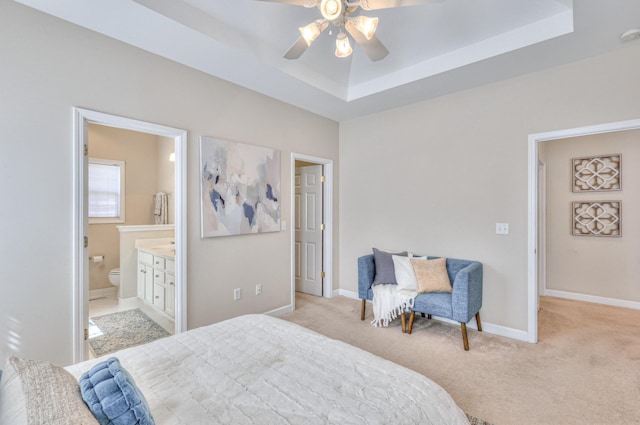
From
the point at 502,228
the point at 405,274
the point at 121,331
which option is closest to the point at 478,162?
the point at 502,228

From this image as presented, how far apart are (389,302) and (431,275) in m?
0.54

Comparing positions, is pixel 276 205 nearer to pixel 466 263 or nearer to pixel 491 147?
pixel 466 263

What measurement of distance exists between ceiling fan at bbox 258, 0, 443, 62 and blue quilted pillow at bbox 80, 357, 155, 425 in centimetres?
199

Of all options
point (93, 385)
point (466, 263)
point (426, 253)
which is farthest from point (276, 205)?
point (93, 385)

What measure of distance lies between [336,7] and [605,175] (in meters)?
4.48

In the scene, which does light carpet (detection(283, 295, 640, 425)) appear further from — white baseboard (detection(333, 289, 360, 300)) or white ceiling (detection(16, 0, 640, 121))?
white ceiling (detection(16, 0, 640, 121))

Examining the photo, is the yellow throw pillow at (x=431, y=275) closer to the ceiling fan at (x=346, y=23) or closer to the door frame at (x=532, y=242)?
the door frame at (x=532, y=242)

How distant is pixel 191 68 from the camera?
2885mm

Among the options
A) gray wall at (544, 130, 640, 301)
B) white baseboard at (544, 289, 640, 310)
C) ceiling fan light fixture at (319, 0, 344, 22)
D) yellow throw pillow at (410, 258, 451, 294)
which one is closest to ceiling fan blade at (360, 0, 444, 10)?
ceiling fan light fixture at (319, 0, 344, 22)

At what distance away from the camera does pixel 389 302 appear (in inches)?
130

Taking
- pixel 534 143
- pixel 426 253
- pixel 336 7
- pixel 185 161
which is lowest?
pixel 426 253

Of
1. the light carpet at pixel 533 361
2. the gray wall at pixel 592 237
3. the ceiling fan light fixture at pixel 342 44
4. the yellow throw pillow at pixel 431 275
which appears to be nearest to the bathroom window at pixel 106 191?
the light carpet at pixel 533 361

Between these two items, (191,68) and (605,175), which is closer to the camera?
(191,68)

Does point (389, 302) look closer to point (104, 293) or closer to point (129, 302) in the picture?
point (129, 302)
